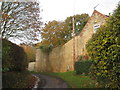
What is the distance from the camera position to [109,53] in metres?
4.44

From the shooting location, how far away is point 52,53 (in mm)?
21797

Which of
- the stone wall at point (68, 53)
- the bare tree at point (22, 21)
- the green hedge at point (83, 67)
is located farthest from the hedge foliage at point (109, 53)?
the stone wall at point (68, 53)

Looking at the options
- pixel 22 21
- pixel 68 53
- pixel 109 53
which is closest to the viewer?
pixel 109 53

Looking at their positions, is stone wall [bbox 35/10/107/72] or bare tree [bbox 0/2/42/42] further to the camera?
stone wall [bbox 35/10/107/72]

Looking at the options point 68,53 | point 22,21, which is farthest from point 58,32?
point 22,21

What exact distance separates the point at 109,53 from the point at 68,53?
1328 cm


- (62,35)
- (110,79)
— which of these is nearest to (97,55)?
(110,79)

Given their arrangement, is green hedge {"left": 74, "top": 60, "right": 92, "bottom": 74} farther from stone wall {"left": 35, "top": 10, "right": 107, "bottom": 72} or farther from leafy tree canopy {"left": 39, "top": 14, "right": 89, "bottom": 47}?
leafy tree canopy {"left": 39, "top": 14, "right": 89, "bottom": 47}

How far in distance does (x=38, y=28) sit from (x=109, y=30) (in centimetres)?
740

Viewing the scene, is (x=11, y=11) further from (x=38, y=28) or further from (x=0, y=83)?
(x=0, y=83)

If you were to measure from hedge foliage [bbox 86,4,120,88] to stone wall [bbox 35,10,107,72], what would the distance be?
9242 millimetres

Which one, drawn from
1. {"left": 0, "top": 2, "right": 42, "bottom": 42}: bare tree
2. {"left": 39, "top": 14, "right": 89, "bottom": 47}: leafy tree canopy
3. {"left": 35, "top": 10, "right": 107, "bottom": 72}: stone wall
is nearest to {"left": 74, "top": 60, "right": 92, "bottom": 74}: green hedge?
{"left": 35, "top": 10, "right": 107, "bottom": 72}: stone wall

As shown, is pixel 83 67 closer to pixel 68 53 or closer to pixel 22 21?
pixel 68 53

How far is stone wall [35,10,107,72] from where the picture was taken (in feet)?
49.2
